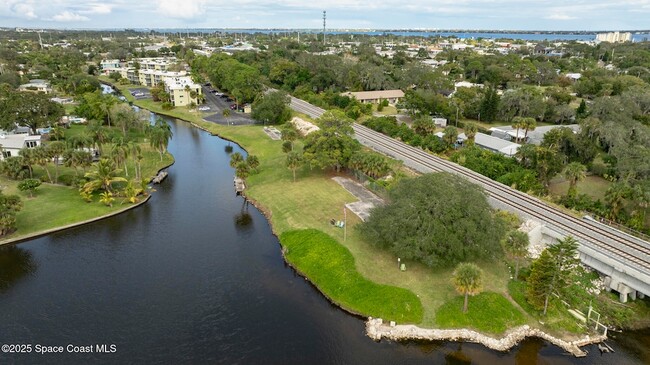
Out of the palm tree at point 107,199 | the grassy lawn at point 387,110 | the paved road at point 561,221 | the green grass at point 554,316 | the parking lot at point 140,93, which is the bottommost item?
the green grass at point 554,316

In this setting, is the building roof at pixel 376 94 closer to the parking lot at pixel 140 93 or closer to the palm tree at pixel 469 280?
the parking lot at pixel 140 93

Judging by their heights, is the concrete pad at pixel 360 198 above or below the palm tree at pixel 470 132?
below

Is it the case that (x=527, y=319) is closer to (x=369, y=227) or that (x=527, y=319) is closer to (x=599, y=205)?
(x=369, y=227)

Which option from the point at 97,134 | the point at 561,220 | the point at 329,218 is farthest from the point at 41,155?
the point at 561,220

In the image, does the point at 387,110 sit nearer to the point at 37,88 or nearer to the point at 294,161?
the point at 294,161

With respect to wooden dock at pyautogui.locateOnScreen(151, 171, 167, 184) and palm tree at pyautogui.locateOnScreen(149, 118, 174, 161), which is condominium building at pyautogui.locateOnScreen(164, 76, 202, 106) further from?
wooden dock at pyautogui.locateOnScreen(151, 171, 167, 184)

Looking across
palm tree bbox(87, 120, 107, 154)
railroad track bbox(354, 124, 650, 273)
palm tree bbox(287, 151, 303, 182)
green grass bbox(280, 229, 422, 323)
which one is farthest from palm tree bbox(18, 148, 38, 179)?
railroad track bbox(354, 124, 650, 273)

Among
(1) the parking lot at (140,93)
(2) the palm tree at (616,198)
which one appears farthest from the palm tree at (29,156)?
(1) the parking lot at (140,93)
